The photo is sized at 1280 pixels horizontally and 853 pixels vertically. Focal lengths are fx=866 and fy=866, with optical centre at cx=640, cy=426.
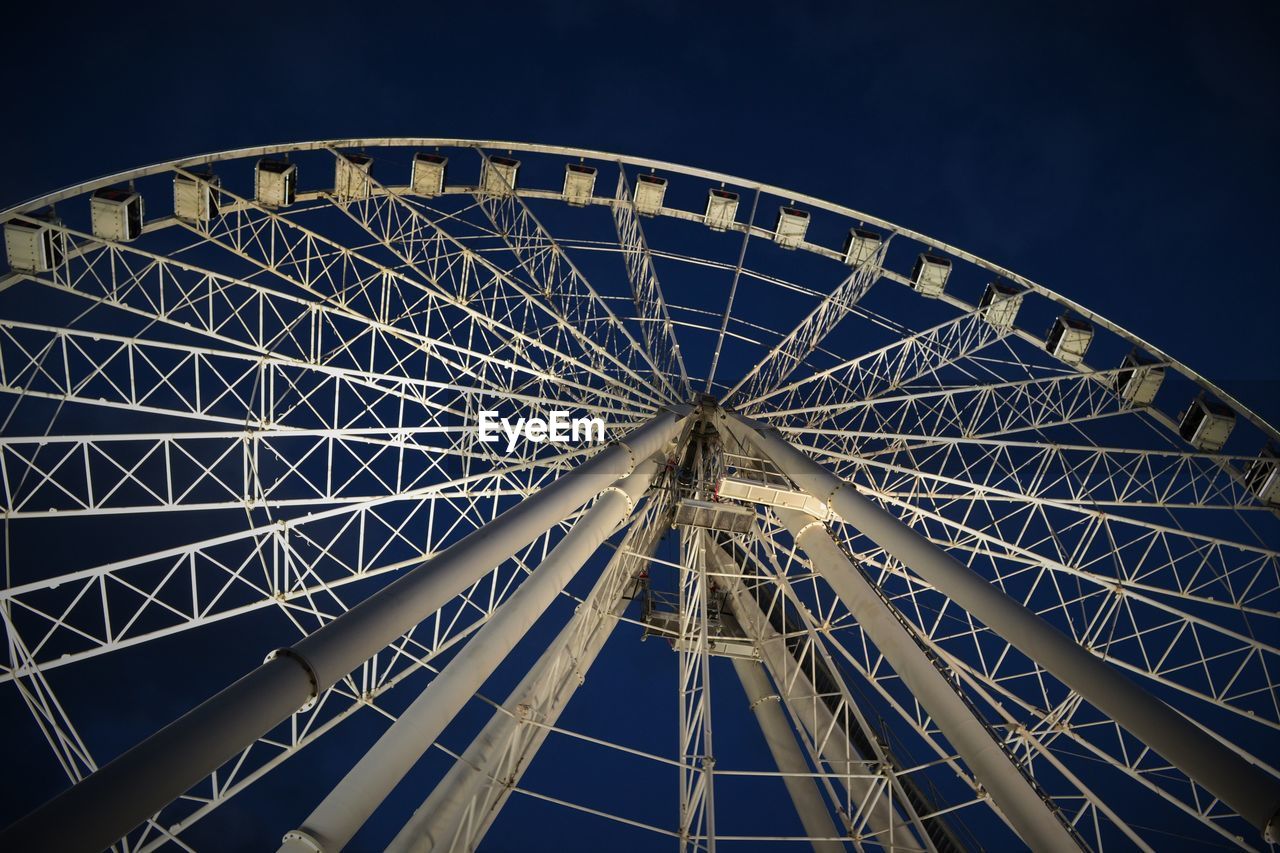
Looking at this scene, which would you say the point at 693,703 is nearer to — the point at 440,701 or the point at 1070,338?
the point at 440,701

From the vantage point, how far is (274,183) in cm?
1964

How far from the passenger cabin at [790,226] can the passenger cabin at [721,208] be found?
1.40 m

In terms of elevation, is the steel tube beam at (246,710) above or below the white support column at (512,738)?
above

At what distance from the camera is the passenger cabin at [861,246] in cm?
2465

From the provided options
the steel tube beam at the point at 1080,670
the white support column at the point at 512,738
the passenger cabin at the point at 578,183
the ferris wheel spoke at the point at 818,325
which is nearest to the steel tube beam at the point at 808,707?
the white support column at the point at 512,738

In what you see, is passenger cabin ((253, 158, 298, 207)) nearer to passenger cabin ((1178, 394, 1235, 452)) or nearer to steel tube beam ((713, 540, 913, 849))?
steel tube beam ((713, 540, 913, 849))

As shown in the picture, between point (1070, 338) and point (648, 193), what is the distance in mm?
12654

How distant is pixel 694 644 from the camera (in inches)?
770

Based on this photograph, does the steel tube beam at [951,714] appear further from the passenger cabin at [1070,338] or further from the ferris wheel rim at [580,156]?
the passenger cabin at [1070,338]

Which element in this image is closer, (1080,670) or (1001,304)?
(1080,670)

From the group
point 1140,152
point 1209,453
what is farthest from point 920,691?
point 1140,152

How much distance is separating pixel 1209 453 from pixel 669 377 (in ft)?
45.3

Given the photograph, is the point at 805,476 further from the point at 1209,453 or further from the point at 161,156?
the point at 161,156

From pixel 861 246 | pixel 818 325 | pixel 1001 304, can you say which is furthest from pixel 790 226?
pixel 1001 304
